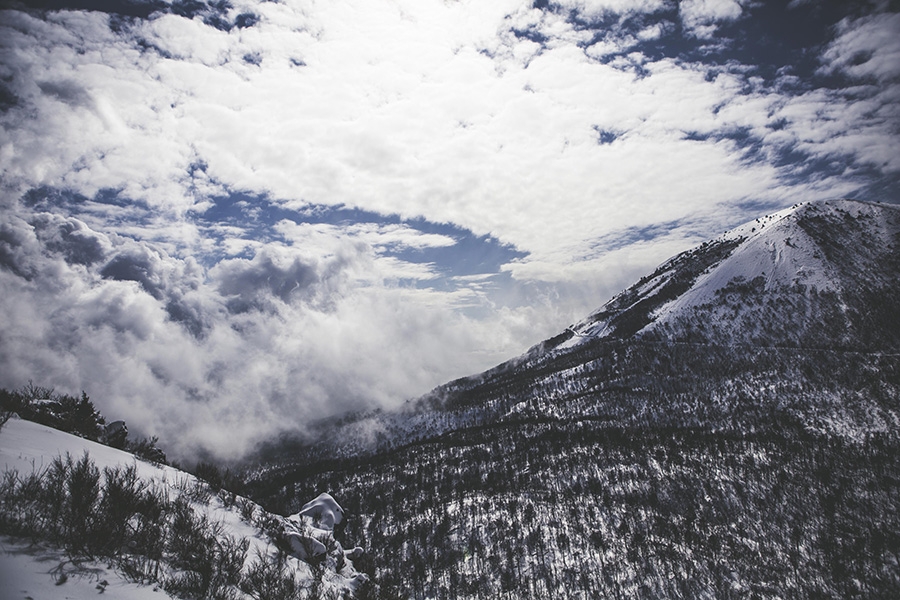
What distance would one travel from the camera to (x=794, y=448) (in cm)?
13675

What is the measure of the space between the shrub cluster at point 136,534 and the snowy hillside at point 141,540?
0.10 ft

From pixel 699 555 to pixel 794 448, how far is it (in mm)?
78666

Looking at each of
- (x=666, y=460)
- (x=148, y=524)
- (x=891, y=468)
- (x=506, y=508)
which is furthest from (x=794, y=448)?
(x=148, y=524)

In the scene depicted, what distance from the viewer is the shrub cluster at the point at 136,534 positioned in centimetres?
807

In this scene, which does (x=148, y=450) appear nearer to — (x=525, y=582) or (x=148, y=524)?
(x=148, y=524)

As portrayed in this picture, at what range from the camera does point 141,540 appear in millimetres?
9422

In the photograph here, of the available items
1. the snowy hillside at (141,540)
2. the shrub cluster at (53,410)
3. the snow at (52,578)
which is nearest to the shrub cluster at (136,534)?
the snowy hillside at (141,540)

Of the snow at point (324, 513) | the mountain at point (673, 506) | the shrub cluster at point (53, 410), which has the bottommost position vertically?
the mountain at point (673, 506)

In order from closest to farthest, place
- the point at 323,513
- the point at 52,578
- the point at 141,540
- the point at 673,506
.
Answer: the point at 52,578, the point at 141,540, the point at 323,513, the point at 673,506

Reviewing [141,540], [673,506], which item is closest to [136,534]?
[141,540]

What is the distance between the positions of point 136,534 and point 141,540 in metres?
0.24

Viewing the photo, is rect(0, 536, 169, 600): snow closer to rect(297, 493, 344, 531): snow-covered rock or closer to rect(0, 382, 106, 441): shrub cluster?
rect(0, 382, 106, 441): shrub cluster

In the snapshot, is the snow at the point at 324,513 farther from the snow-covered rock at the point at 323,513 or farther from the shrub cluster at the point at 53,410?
the shrub cluster at the point at 53,410

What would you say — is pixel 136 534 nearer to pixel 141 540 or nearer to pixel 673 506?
pixel 141 540
